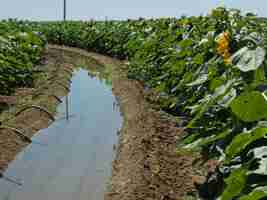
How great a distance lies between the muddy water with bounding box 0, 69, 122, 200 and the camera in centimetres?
471

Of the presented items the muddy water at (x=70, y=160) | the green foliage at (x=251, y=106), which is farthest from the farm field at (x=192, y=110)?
the muddy water at (x=70, y=160)

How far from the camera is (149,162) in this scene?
484 cm

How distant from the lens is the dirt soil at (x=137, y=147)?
4.24 m

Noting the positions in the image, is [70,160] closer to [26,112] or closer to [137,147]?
[137,147]

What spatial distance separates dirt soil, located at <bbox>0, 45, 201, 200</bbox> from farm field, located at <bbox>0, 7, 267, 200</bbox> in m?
0.01

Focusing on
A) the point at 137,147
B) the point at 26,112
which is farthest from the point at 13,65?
the point at 137,147

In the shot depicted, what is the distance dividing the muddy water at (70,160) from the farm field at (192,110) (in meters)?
0.18

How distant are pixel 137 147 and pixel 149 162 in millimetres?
520

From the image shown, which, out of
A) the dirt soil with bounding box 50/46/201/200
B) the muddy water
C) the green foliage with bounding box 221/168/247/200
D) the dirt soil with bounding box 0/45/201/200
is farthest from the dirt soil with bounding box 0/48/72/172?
the green foliage with bounding box 221/168/247/200

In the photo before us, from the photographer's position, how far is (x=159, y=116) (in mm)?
6742

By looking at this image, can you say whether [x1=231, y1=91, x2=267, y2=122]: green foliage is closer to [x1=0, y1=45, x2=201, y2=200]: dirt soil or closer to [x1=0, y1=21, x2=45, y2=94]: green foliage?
[x1=0, y1=45, x2=201, y2=200]: dirt soil

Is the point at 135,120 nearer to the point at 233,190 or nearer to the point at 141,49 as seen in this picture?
the point at 141,49

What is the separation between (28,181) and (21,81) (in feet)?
17.1

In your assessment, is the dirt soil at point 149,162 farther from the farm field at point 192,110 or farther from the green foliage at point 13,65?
the green foliage at point 13,65
